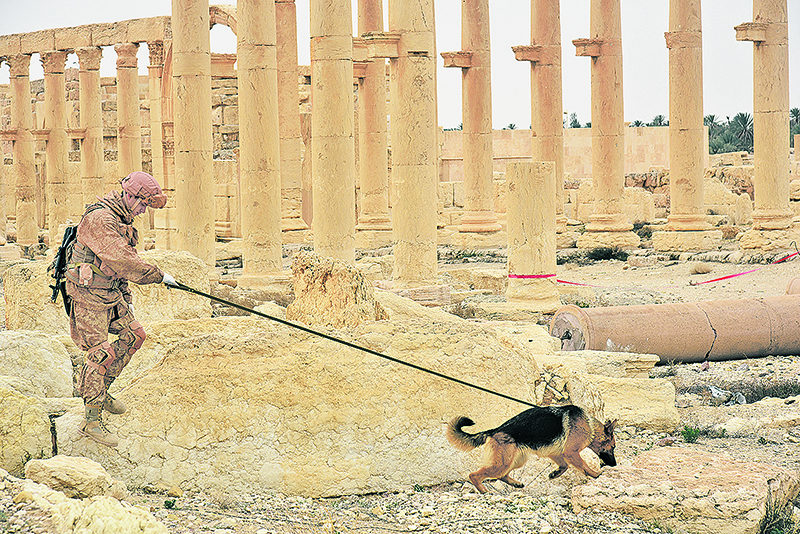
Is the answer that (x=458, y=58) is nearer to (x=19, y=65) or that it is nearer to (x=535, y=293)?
(x=535, y=293)

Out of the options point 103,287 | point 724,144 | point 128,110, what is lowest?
point 103,287

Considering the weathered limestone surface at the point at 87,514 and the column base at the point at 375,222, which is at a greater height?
the column base at the point at 375,222

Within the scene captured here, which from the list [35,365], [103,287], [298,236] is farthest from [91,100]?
[103,287]

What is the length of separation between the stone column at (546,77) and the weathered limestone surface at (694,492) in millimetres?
16912

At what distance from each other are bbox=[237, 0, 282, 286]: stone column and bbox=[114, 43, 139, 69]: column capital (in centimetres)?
1194

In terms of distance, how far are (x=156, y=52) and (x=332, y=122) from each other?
49.7 feet

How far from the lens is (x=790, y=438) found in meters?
8.23

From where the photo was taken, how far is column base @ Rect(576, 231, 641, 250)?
73.9 feet

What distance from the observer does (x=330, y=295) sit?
9.16 m

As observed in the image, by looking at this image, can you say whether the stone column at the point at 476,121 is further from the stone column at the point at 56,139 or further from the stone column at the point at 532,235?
the stone column at the point at 56,139

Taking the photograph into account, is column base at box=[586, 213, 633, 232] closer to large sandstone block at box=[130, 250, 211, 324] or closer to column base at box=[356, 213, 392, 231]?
column base at box=[356, 213, 392, 231]

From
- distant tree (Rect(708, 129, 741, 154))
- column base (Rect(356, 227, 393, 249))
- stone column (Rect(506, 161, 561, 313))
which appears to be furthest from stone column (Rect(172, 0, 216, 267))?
distant tree (Rect(708, 129, 741, 154))

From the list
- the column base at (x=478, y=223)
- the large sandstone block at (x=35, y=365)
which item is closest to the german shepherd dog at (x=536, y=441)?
the large sandstone block at (x=35, y=365)

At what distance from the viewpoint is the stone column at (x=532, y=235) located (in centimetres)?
1386
